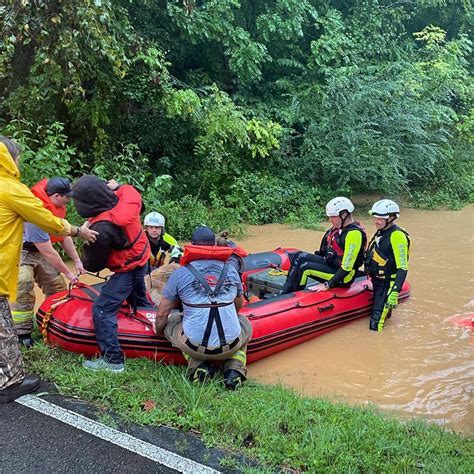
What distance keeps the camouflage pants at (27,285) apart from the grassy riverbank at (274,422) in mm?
554

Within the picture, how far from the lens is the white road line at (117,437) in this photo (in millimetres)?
2834

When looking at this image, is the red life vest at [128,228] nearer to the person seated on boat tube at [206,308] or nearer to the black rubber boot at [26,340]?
the person seated on boat tube at [206,308]

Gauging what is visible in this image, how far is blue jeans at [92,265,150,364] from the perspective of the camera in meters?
4.11

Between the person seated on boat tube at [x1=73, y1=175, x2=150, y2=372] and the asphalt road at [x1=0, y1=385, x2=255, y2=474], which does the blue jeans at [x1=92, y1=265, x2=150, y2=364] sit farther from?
the asphalt road at [x1=0, y1=385, x2=255, y2=474]

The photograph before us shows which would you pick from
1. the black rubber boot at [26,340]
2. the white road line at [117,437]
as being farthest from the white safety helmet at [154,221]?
the white road line at [117,437]

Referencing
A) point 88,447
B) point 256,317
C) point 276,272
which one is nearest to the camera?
point 88,447

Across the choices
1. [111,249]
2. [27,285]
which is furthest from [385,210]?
[27,285]

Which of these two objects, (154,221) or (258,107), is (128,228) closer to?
(154,221)

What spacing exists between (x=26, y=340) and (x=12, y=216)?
1.47 m

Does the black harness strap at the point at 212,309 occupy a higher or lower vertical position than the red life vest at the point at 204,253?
lower

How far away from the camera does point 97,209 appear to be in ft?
13.1

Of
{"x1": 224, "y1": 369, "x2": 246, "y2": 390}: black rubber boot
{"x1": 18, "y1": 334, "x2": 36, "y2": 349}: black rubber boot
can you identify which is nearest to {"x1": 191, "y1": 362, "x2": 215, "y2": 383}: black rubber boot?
{"x1": 224, "y1": 369, "x2": 246, "y2": 390}: black rubber boot

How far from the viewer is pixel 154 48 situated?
30.8 feet

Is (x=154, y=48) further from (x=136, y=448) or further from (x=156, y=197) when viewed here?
(x=136, y=448)
